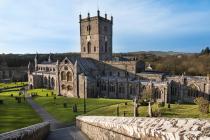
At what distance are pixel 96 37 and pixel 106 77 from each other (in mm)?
13269

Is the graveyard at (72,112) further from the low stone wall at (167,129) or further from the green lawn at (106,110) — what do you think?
the low stone wall at (167,129)

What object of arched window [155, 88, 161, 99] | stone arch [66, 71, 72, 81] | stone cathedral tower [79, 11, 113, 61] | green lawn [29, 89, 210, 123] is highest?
stone cathedral tower [79, 11, 113, 61]

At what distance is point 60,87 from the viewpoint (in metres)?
65.1

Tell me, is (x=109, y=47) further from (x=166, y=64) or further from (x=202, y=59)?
(x=202, y=59)

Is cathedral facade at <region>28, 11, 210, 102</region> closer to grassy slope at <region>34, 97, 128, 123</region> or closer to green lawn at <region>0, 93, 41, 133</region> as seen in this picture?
grassy slope at <region>34, 97, 128, 123</region>

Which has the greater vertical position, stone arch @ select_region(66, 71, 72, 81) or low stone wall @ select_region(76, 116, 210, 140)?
stone arch @ select_region(66, 71, 72, 81)

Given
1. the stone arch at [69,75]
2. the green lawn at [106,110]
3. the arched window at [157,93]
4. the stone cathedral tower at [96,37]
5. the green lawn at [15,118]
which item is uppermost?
the stone cathedral tower at [96,37]

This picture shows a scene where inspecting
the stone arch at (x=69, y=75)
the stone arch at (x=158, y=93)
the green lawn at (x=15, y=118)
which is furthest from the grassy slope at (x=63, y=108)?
the stone arch at (x=69, y=75)

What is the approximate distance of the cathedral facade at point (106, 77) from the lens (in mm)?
50188

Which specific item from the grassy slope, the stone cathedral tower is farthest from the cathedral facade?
the grassy slope

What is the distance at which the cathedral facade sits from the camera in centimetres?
5019

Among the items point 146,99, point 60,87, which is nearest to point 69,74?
point 60,87

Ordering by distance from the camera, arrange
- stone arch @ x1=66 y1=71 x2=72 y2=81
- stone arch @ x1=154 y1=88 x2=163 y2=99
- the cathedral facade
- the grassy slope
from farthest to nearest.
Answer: stone arch @ x1=66 y1=71 x2=72 y2=81 → stone arch @ x1=154 y1=88 x2=163 y2=99 → the cathedral facade → the grassy slope

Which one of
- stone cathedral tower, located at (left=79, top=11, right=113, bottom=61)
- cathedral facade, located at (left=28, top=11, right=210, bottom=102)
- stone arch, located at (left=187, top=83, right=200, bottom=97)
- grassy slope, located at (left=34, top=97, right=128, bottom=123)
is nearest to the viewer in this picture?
grassy slope, located at (left=34, top=97, right=128, bottom=123)
